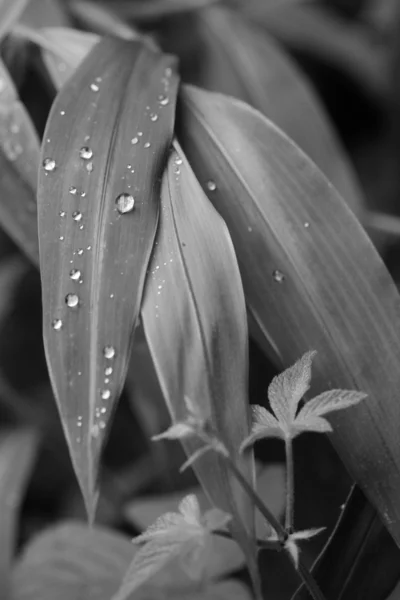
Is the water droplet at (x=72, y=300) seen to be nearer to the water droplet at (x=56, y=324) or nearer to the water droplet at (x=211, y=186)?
the water droplet at (x=56, y=324)

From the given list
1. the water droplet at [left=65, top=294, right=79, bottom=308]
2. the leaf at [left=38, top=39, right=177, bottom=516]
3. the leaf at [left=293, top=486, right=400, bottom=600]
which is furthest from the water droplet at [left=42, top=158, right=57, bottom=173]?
the leaf at [left=293, top=486, right=400, bottom=600]

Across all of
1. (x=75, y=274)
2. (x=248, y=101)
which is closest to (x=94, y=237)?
(x=75, y=274)

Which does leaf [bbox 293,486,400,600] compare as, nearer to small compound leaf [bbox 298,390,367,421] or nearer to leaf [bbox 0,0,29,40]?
small compound leaf [bbox 298,390,367,421]

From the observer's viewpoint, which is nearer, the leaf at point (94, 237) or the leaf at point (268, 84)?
the leaf at point (94, 237)

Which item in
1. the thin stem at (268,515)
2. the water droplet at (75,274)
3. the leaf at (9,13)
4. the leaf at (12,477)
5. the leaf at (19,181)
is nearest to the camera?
the thin stem at (268,515)

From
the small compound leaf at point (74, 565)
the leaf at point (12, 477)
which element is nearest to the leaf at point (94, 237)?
the small compound leaf at point (74, 565)

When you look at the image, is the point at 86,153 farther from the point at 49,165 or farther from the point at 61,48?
the point at 61,48

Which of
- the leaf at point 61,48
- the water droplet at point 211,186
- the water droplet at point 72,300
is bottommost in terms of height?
the water droplet at point 72,300
